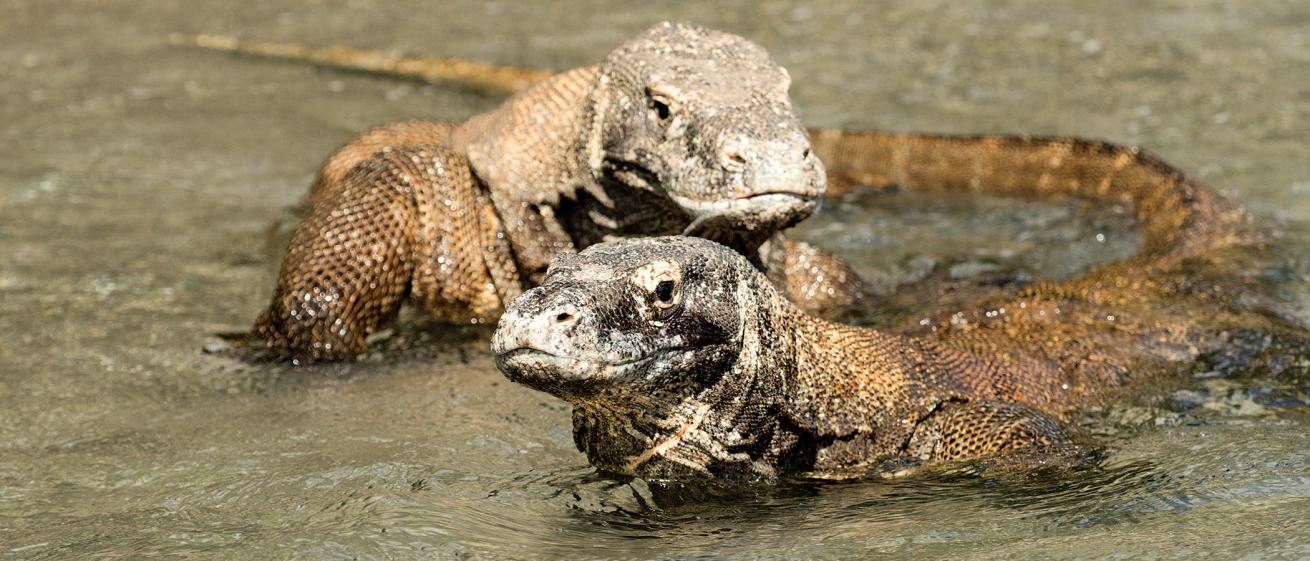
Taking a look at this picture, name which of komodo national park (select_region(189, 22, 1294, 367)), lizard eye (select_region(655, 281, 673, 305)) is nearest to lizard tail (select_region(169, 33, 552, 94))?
komodo national park (select_region(189, 22, 1294, 367))

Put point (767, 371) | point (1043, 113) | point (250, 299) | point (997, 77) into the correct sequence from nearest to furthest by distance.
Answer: point (767, 371)
point (250, 299)
point (1043, 113)
point (997, 77)

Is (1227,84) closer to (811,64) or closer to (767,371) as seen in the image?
(811,64)

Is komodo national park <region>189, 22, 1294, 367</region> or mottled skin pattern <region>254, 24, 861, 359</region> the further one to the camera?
mottled skin pattern <region>254, 24, 861, 359</region>

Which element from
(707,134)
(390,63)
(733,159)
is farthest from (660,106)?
(390,63)

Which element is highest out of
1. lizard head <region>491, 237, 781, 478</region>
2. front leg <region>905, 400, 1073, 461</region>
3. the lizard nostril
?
the lizard nostril

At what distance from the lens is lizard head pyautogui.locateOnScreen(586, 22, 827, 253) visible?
584cm

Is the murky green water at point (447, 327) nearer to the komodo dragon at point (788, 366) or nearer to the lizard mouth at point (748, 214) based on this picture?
the komodo dragon at point (788, 366)

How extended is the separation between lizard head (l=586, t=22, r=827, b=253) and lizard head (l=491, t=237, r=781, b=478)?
1.67ft

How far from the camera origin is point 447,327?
308 inches

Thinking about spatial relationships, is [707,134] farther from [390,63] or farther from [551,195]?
[390,63]

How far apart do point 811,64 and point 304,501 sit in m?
8.97

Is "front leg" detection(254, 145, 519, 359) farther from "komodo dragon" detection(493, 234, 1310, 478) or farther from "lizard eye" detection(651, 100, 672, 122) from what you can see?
"komodo dragon" detection(493, 234, 1310, 478)

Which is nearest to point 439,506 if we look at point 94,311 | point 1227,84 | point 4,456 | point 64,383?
point 4,456

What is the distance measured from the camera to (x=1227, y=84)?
40.9 feet
